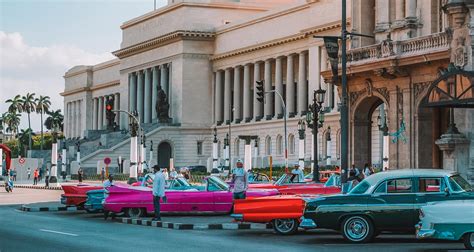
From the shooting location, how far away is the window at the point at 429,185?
84.1ft

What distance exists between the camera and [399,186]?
25.8m

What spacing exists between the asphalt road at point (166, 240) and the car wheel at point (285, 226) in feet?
0.59

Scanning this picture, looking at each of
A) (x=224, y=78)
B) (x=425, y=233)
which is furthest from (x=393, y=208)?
(x=224, y=78)

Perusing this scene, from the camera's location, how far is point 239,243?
25969mm

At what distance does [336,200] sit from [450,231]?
12.7 feet

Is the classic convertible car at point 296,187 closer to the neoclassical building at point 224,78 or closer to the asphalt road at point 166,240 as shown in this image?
the asphalt road at point 166,240

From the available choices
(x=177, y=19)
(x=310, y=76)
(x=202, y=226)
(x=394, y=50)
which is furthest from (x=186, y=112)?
(x=202, y=226)

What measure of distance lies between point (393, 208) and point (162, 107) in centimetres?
10113

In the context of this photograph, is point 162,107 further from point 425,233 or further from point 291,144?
point 425,233

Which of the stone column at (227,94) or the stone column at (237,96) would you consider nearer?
the stone column at (237,96)

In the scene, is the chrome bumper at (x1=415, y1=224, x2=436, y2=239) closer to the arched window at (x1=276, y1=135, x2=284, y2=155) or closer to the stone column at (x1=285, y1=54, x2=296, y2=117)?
the stone column at (x1=285, y1=54, x2=296, y2=117)

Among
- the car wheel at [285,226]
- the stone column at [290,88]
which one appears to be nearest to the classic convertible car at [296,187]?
the car wheel at [285,226]

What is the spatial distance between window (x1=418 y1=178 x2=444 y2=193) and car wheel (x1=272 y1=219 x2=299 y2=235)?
3.88 metres

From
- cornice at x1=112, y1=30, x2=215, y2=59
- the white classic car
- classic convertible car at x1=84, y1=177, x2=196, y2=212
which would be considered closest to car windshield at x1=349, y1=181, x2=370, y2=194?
the white classic car
